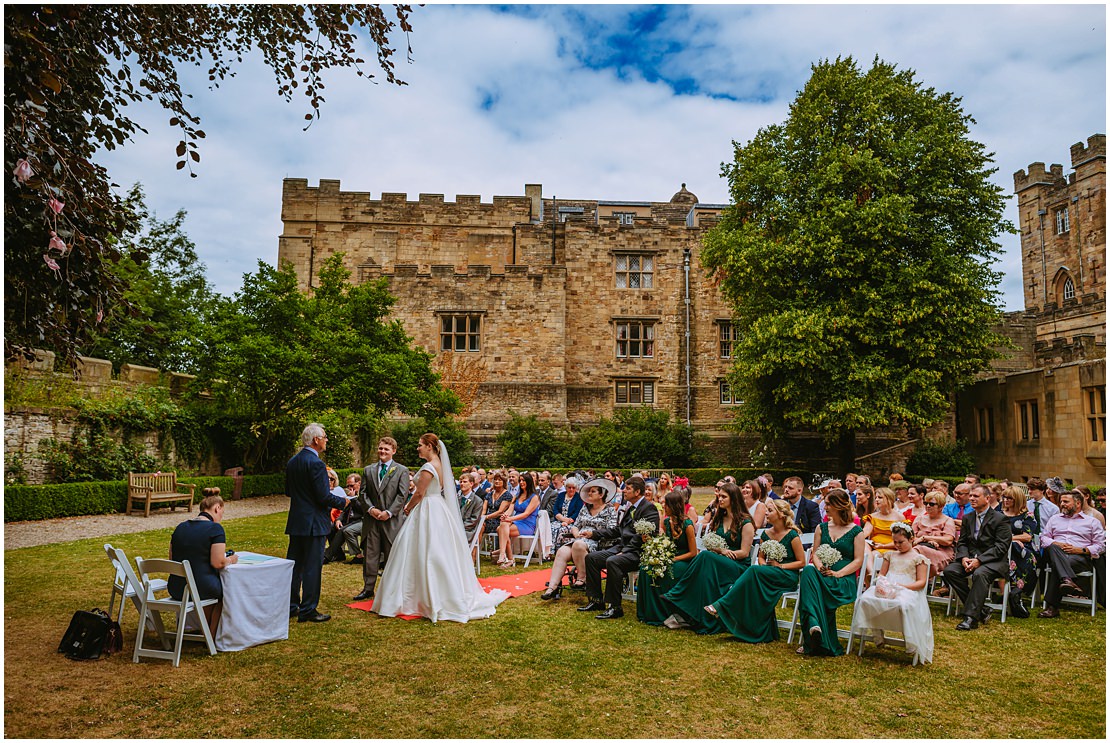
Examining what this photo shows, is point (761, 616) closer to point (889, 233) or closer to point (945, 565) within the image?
point (945, 565)

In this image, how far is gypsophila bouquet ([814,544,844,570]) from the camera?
6859mm

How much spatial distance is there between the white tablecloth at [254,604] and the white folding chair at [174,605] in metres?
0.16

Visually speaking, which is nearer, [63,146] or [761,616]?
[63,146]

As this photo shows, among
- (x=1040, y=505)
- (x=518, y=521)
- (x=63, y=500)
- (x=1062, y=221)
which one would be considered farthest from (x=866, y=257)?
(x=1062, y=221)

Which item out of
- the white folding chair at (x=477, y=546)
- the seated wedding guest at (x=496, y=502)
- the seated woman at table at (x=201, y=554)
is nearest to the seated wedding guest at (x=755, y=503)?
the white folding chair at (x=477, y=546)

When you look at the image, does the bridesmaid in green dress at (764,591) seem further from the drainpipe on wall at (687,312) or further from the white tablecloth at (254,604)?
the drainpipe on wall at (687,312)

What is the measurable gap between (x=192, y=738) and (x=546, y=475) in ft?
28.8

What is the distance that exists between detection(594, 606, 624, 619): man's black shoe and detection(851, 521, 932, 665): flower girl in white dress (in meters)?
2.55

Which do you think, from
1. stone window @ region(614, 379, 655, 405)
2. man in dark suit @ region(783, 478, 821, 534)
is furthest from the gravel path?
stone window @ region(614, 379, 655, 405)

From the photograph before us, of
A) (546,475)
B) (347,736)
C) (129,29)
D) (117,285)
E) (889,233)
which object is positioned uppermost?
(889,233)

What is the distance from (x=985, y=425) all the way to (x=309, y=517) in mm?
26242

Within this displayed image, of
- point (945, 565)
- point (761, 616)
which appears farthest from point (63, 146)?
point (945, 565)

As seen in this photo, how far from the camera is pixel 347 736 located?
4602 millimetres

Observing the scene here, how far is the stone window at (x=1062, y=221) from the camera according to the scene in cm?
3950
